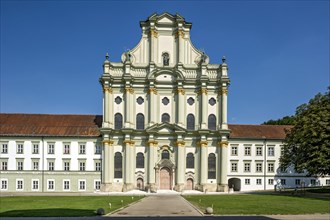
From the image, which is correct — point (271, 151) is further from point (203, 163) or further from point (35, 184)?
point (35, 184)

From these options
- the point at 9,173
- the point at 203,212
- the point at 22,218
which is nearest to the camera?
the point at 22,218

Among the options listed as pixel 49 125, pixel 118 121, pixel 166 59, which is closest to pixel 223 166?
pixel 118 121

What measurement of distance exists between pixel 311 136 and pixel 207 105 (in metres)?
18.9

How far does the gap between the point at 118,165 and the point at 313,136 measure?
28300 millimetres

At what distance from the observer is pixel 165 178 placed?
5734 centimetres

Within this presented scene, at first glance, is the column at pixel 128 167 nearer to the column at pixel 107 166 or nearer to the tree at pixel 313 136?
the column at pixel 107 166

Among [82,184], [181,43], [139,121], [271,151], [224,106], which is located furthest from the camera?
[271,151]

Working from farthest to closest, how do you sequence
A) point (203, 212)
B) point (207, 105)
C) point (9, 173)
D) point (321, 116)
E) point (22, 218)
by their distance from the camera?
point (207, 105) < point (9, 173) < point (321, 116) < point (203, 212) < point (22, 218)

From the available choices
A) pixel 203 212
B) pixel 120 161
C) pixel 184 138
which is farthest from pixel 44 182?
pixel 203 212

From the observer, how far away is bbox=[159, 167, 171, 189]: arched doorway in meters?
57.2

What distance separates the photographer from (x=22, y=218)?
2148cm

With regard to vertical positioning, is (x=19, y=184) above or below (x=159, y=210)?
below

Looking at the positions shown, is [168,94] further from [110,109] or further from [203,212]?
[203,212]

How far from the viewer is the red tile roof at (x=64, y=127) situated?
186 ft
